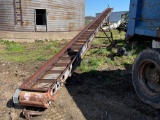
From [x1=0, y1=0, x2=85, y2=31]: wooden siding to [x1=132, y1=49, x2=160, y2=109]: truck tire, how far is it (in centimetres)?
1364

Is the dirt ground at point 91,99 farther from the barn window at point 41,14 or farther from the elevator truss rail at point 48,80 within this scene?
the barn window at point 41,14

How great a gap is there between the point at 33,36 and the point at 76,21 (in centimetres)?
464

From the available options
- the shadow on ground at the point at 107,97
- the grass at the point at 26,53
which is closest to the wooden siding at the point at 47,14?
the grass at the point at 26,53

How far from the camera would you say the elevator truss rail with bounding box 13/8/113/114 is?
4.12 metres

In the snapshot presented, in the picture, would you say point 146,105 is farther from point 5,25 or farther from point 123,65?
point 5,25

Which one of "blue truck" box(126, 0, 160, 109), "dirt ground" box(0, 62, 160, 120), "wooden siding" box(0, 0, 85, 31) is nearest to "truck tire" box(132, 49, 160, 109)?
"blue truck" box(126, 0, 160, 109)

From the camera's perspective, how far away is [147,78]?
186 inches

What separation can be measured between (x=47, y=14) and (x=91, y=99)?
530 inches

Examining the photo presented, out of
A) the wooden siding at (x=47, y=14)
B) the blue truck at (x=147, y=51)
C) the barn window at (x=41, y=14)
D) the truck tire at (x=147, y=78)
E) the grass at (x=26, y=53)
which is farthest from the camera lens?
the barn window at (x=41, y=14)

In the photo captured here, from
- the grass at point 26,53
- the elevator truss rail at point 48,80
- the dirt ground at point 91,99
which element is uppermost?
the elevator truss rail at point 48,80

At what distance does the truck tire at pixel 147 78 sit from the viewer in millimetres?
4203

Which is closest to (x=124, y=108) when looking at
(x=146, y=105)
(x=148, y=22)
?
(x=146, y=105)

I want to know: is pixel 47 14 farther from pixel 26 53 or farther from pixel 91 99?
pixel 91 99

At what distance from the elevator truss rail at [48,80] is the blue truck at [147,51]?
1802mm
